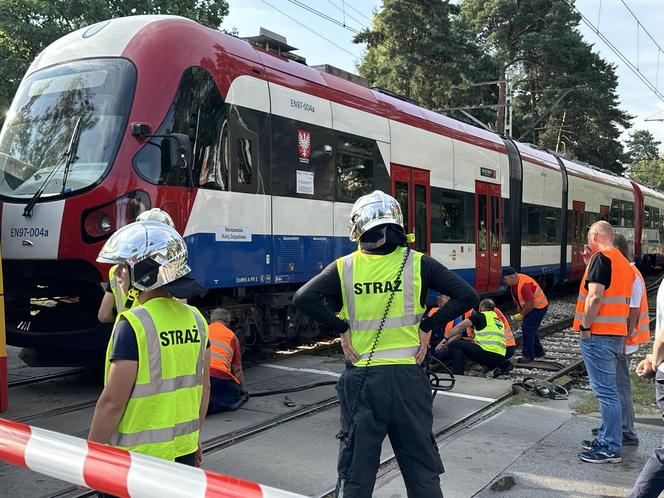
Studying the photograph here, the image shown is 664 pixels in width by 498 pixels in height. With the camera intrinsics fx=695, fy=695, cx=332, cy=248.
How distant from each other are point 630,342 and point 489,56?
34354mm

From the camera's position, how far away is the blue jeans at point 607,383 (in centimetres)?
512

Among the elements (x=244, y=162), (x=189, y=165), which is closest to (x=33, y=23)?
(x=244, y=162)

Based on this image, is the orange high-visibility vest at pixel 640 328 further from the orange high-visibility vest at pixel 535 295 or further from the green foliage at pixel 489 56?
the green foliage at pixel 489 56

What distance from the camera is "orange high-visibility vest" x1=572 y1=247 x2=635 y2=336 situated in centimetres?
517

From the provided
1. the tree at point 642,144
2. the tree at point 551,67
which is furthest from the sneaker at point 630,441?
the tree at point 642,144

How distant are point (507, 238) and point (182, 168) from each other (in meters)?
9.69

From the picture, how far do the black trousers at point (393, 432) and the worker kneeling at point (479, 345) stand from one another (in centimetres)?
544

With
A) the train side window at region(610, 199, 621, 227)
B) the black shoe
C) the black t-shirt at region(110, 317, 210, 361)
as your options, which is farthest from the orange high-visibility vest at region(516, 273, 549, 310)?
the train side window at region(610, 199, 621, 227)

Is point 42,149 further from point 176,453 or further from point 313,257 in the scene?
point 176,453

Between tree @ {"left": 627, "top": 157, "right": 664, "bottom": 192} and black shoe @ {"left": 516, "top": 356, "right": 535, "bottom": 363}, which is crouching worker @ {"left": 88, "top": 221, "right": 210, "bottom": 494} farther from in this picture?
tree @ {"left": 627, "top": 157, "right": 664, "bottom": 192}

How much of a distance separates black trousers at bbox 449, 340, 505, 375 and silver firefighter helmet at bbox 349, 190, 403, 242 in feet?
18.1

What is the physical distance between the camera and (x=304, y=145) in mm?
8727

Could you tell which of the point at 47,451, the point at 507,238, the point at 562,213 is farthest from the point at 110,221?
the point at 562,213

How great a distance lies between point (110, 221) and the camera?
6.52 meters
